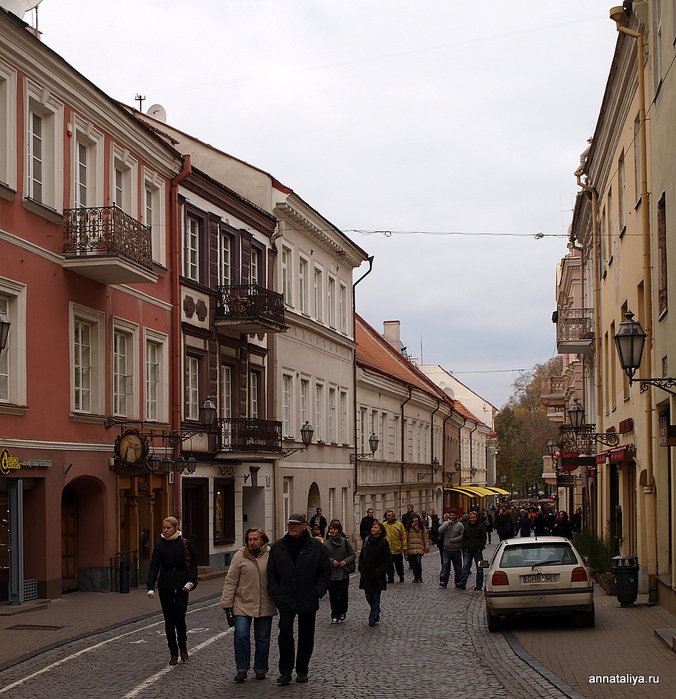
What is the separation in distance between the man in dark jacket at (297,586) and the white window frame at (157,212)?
15438mm

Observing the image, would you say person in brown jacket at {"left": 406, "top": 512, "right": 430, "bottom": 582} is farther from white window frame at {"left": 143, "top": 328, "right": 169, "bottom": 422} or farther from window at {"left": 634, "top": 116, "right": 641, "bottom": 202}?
window at {"left": 634, "top": 116, "right": 641, "bottom": 202}

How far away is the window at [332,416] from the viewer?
41.4 m

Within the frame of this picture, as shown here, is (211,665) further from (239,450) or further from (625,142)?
(239,450)

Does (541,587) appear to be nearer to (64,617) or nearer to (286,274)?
(64,617)

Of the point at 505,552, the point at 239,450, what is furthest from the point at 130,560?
the point at 505,552

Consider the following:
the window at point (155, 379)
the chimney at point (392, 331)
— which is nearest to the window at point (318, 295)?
the window at point (155, 379)

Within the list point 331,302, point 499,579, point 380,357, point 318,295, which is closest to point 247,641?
point 499,579

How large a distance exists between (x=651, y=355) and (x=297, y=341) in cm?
1848

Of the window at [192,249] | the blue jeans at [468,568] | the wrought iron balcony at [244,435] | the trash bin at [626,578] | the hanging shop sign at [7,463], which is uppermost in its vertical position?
the window at [192,249]

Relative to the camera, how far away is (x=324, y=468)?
132 feet

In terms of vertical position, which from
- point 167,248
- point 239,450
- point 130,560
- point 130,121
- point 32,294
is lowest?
point 130,560

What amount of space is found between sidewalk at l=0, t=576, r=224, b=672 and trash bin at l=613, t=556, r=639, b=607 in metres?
7.69

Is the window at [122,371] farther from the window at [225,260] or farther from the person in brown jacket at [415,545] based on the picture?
the person in brown jacket at [415,545]

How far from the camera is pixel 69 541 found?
2388 cm
